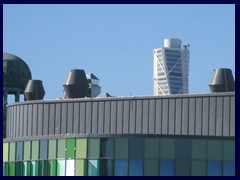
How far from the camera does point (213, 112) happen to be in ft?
301

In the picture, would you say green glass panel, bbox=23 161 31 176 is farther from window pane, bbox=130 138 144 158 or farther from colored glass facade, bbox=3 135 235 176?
window pane, bbox=130 138 144 158

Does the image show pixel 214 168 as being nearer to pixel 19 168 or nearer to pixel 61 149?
pixel 61 149

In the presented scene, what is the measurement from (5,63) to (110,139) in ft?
139

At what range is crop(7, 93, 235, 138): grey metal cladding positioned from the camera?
91.8 metres

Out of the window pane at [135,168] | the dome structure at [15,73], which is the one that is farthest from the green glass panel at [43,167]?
the dome structure at [15,73]

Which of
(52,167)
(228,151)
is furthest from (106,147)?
(228,151)

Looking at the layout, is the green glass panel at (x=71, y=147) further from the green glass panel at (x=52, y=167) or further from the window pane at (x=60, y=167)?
the green glass panel at (x=52, y=167)

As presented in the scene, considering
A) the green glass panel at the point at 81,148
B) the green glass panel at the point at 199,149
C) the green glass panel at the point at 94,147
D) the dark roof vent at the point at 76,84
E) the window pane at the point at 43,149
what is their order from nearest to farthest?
Answer: the green glass panel at the point at 199,149 → the green glass panel at the point at 94,147 → the green glass panel at the point at 81,148 → the window pane at the point at 43,149 → the dark roof vent at the point at 76,84

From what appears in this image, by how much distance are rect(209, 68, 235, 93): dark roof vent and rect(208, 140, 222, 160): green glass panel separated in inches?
315

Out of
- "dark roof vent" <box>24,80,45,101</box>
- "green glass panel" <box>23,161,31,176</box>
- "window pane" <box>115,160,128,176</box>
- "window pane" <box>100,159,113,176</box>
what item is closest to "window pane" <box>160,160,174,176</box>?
"window pane" <box>115,160,128,176</box>

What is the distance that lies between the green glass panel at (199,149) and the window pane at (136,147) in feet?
12.3

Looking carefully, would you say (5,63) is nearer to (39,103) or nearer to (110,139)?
(39,103)

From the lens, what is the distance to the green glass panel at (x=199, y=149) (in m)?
86.7
